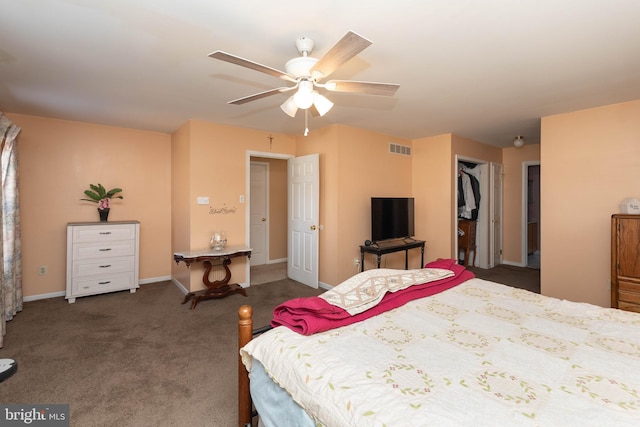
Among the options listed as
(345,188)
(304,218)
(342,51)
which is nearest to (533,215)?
(345,188)

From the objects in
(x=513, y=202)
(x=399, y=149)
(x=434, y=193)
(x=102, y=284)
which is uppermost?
(x=399, y=149)

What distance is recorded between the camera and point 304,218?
441cm

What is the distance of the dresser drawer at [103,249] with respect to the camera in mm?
3713

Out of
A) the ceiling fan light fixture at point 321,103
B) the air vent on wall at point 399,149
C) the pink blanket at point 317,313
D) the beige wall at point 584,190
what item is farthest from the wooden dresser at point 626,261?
the ceiling fan light fixture at point 321,103

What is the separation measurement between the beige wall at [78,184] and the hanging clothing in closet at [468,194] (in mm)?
5130

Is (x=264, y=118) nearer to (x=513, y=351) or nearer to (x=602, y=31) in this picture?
(x=602, y=31)

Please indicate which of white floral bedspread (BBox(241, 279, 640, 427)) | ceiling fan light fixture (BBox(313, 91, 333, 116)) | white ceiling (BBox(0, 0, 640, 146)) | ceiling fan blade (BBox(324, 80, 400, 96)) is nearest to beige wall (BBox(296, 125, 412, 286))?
white ceiling (BBox(0, 0, 640, 146))

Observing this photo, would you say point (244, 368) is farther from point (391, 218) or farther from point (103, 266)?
point (103, 266)

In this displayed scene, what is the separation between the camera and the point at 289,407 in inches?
44.5

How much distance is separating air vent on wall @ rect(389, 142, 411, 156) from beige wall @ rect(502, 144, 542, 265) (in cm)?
229

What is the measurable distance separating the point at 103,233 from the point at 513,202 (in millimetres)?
6910

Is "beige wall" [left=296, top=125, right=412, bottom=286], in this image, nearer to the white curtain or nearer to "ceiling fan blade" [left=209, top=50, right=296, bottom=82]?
"ceiling fan blade" [left=209, top=50, right=296, bottom=82]

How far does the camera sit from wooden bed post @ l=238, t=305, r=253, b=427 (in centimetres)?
143

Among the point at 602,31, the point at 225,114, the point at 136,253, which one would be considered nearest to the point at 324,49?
the point at 602,31
